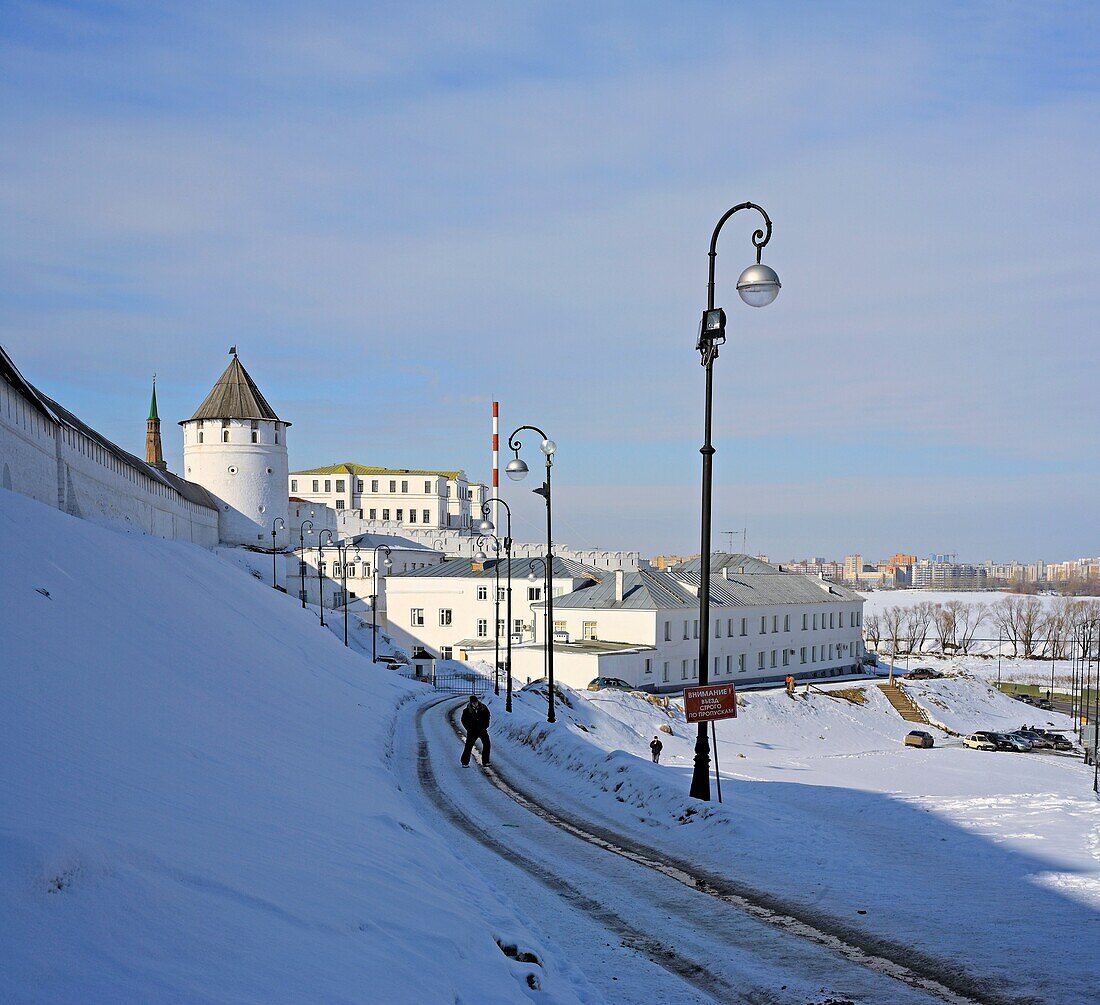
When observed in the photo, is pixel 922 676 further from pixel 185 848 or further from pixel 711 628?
pixel 185 848

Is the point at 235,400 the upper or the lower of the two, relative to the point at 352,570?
upper

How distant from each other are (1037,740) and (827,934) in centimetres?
4908

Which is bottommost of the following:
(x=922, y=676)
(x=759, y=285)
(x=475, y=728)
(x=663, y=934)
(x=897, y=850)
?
(x=922, y=676)

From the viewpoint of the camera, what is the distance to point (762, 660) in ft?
232

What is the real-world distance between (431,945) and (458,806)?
842 cm

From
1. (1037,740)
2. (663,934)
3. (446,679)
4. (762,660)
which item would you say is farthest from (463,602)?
(663,934)

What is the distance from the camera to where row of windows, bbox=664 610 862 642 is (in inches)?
2470

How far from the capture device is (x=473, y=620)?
230 feet

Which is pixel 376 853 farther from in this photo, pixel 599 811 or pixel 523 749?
pixel 523 749

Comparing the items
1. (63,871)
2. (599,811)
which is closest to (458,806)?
(599,811)

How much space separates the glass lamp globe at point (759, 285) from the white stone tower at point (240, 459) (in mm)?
76530

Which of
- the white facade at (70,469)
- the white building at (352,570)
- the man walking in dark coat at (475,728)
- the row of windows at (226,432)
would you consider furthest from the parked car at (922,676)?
the man walking in dark coat at (475,728)

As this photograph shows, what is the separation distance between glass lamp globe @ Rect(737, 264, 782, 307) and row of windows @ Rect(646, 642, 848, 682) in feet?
159

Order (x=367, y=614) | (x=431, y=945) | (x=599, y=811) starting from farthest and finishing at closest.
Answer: (x=367, y=614)
(x=599, y=811)
(x=431, y=945)
